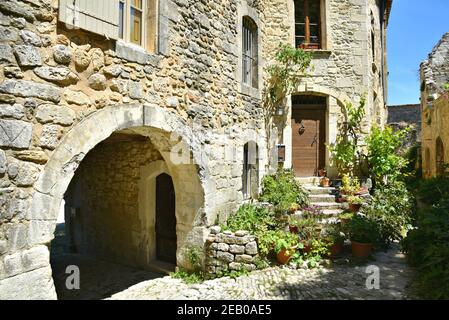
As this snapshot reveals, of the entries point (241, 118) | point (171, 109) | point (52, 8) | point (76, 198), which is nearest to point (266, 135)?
point (241, 118)

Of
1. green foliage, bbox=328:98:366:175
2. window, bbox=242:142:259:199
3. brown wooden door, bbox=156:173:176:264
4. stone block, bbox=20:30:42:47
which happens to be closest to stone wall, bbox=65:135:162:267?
brown wooden door, bbox=156:173:176:264

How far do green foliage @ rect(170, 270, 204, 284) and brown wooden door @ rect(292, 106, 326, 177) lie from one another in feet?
14.0

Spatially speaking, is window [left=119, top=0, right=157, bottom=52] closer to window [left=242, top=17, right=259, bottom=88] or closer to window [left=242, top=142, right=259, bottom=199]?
window [left=242, top=17, right=259, bottom=88]

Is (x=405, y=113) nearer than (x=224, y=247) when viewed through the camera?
No

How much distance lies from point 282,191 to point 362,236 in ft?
6.65

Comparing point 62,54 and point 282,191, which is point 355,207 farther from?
point 62,54

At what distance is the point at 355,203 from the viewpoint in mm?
6500

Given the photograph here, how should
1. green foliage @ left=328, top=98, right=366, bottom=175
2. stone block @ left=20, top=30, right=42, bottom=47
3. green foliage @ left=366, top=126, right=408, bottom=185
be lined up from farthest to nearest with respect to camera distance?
green foliage @ left=328, top=98, right=366, bottom=175 → green foliage @ left=366, top=126, right=408, bottom=185 → stone block @ left=20, top=30, right=42, bottom=47

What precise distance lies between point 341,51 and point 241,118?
386cm

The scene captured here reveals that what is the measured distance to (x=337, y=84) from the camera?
8180 millimetres

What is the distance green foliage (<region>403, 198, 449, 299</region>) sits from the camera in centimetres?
373

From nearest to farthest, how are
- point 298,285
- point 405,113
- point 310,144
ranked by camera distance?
point 298,285 → point 310,144 → point 405,113

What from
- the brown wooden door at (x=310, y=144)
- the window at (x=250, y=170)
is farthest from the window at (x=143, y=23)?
the brown wooden door at (x=310, y=144)

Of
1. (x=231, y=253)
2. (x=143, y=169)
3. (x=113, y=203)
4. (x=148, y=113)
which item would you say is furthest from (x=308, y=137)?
(x=148, y=113)
